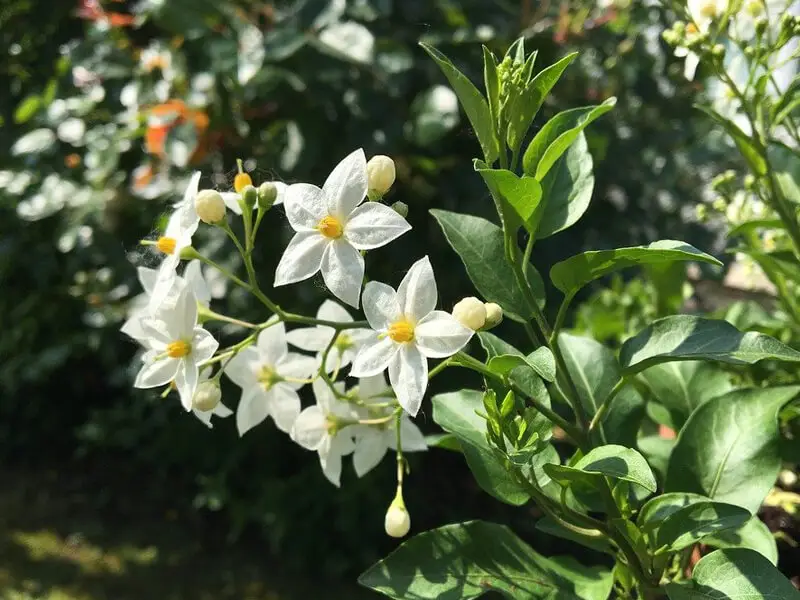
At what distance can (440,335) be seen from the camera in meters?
0.50

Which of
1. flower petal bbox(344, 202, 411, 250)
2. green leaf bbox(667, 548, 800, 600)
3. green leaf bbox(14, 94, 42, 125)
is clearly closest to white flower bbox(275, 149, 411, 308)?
flower petal bbox(344, 202, 411, 250)

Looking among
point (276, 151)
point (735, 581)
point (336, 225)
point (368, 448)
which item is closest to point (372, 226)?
point (336, 225)

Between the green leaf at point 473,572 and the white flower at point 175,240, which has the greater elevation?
the white flower at point 175,240

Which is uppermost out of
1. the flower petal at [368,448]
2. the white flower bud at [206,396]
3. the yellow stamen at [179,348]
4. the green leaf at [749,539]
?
the yellow stamen at [179,348]

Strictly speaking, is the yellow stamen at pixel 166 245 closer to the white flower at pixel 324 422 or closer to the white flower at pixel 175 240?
the white flower at pixel 175 240

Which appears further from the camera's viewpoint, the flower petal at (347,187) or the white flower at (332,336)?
Result: the white flower at (332,336)

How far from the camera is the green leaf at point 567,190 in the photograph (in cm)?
57

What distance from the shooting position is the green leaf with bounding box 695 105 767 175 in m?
0.71

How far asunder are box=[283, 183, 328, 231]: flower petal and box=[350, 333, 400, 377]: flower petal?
10 cm

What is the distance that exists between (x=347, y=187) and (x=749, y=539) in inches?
18.6

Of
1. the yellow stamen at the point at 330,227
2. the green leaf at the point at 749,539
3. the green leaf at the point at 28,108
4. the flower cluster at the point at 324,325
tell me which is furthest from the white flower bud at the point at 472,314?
the green leaf at the point at 28,108

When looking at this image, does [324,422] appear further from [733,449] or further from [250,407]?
[733,449]

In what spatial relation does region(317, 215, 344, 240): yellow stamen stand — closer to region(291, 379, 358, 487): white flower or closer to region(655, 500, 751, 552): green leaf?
region(291, 379, 358, 487): white flower

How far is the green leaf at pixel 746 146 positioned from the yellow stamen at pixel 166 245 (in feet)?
1.65
